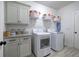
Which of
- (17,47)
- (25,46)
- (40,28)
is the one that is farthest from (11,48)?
(40,28)

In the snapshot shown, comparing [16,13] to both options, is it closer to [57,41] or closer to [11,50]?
[11,50]

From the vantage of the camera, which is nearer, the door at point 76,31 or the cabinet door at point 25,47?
the cabinet door at point 25,47

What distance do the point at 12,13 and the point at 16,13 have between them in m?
0.14

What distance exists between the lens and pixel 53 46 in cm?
411

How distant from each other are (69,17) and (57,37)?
120cm

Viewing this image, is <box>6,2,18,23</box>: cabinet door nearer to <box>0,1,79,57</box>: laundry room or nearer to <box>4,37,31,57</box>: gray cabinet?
<box>0,1,79,57</box>: laundry room

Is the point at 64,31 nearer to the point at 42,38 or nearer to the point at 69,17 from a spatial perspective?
the point at 69,17

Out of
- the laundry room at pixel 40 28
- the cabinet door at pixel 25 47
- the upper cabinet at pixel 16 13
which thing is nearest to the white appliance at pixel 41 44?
the laundry room at pixel 40 28

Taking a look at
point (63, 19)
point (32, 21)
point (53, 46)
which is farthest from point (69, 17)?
point (32, 21)

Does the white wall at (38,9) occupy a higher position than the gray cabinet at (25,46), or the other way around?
the white wall at (38,9)

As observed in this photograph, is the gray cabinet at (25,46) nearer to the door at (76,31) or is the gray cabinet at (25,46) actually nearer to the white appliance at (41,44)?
the white appliance at (41,44)

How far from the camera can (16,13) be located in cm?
290

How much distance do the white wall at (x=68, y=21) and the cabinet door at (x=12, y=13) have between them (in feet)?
7.77

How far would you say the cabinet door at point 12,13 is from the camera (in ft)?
8.95
